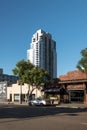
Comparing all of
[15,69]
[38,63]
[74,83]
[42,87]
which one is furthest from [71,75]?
[38,63]

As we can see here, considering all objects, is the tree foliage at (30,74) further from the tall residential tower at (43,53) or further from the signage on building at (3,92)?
the tall residential tower at (43,53)

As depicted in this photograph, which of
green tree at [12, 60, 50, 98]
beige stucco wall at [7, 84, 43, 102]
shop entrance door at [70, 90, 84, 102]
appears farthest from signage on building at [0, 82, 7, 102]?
shop entrance door at [70, 90, 84, 102]

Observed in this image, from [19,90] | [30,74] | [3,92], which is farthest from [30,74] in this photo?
[3,92]

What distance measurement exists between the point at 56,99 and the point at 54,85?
3745 mm

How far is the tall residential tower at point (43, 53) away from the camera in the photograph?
10831 cm

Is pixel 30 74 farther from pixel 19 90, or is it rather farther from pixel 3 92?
pixel 3 92

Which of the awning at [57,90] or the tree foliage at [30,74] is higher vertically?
the tree foliage at [30,74]

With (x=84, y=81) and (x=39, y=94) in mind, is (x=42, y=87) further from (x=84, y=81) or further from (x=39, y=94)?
(x=84, y=81)

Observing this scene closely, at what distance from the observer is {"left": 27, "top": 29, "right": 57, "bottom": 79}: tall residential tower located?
108312 millimetres

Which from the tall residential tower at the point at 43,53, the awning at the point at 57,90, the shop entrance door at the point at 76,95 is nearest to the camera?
the shop entrance door at the point at 76,95

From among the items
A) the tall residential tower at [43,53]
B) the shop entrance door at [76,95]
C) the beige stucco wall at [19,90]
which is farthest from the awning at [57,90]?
the tall residential tower at [43,53]

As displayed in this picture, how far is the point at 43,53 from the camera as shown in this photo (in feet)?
356

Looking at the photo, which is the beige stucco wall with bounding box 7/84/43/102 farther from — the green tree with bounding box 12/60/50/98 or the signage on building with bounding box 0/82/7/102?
the green tree with bounding box 12/60/50/98

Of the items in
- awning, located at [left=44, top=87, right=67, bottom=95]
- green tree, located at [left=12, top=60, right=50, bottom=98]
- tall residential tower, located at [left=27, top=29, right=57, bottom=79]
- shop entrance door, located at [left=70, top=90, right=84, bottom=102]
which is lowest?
shop entrance door, located at [left=70, top=90, right=84, bottom=102]
